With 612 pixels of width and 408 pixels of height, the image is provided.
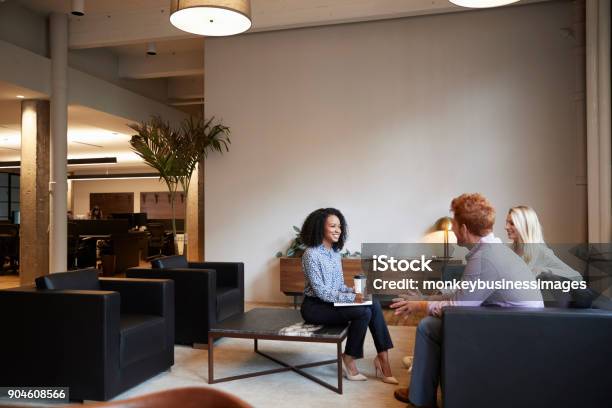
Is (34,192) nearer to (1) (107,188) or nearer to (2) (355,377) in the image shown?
(2) (355,377)

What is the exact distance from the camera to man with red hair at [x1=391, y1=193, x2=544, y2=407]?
113 inches

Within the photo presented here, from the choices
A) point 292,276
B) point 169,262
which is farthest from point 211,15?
point 292,276

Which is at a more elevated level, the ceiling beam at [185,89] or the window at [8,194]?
the ceiling beam at [185,89]

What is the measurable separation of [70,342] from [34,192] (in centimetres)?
557

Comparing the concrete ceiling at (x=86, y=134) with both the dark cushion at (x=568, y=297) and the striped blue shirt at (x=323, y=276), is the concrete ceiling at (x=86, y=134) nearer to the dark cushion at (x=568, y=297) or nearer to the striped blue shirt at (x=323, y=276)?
the striped blue shirt at (x=323, y=276)

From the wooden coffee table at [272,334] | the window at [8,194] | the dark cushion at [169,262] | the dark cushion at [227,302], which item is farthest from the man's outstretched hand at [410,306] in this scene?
the window at [8,194]

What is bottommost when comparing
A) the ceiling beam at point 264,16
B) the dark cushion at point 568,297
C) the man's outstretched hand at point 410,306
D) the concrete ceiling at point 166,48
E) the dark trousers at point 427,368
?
the dark trousers at point 427,368

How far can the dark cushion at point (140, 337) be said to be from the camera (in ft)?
11.1

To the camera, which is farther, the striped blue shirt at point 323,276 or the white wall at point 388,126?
the white wall at point 388,126

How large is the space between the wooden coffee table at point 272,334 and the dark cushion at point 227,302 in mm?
717

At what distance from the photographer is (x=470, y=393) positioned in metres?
2.69

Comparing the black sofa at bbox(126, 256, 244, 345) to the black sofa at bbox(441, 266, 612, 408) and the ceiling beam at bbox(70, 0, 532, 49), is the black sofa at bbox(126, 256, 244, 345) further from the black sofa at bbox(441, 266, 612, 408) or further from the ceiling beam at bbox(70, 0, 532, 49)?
the ceiling beam at bbox(70, 0, 532, 49)

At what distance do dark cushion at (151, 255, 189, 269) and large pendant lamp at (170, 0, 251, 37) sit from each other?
227cm

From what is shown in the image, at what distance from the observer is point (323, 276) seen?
3.88 meters
